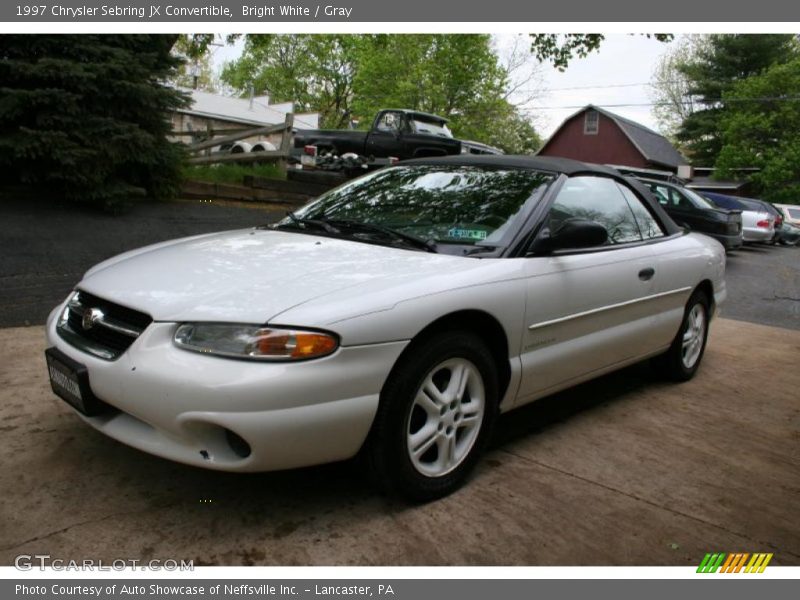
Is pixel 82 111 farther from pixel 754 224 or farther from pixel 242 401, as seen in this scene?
pixel 754 224

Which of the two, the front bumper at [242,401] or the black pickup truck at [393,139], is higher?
the black pickup truck at [393,139]

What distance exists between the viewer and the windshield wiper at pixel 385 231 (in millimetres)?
3064

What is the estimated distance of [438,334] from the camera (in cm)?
269

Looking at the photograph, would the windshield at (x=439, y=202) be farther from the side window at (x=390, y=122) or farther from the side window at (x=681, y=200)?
the side window at (x=390, y=122)

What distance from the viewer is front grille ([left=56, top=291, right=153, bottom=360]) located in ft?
8.27

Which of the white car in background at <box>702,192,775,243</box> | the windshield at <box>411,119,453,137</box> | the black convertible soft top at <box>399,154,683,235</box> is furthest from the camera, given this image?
the white car in background at <box>702,192,775,243</box>

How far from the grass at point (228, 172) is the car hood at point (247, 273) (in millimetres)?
6451

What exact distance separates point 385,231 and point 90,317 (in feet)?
4.50

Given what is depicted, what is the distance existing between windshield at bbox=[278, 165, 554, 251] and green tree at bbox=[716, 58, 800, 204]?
3422 centimetres

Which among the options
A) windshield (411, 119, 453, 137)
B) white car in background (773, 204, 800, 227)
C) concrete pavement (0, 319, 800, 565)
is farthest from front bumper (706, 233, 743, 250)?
white car in background (773, 204, 800, 227)

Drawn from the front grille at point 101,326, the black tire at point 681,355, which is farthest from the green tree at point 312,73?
the front grille at point 101,326

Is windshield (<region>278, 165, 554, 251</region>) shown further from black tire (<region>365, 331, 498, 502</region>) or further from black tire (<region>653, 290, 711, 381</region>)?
black tire (<region>653, 290, 711, 381</region>)

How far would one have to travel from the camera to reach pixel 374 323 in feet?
7.89

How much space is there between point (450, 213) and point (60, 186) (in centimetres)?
606
